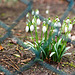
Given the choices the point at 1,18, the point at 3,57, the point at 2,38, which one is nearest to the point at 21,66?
the point at 3,57

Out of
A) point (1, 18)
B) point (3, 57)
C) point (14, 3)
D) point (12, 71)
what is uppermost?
point (14, 3)

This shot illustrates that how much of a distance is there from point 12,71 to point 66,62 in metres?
0.64

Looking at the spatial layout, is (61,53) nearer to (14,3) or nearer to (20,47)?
(20,47)

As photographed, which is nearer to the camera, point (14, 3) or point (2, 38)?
point (2, 38)

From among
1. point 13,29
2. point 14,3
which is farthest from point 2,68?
point 14,3

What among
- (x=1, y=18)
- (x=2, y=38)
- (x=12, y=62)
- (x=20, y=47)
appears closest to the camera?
(x=12, y=62)

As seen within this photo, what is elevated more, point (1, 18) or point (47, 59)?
point (1, 18)

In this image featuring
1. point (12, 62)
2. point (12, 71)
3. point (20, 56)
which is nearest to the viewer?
point (12, 71)

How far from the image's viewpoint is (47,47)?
1776mm

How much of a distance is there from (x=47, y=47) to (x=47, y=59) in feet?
0.51

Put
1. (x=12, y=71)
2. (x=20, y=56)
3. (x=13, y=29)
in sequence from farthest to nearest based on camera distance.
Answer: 1. (x=13, y=29)
2. (x=20, y=56)
3. (x=12, y=71)

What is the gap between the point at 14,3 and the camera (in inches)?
145

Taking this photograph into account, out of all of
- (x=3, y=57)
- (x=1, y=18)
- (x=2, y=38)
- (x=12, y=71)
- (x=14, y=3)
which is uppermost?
(x=14, y=3)

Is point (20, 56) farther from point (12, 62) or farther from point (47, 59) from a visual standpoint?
point (47, 59)
